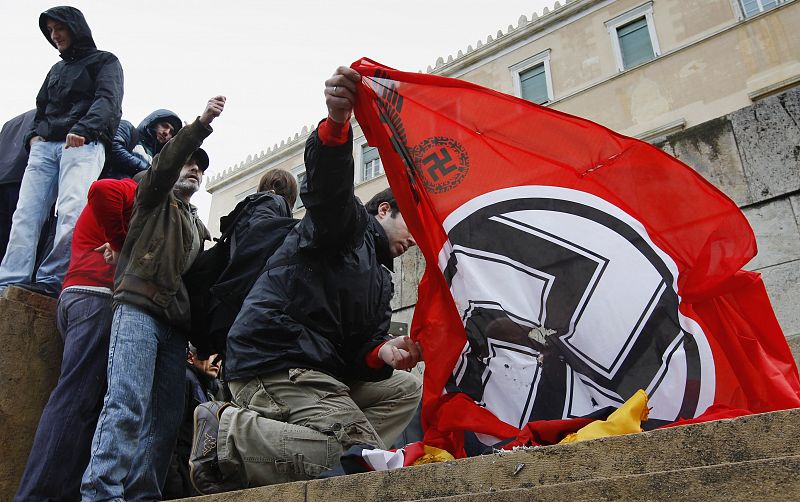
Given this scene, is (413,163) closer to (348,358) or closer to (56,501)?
(348,358)

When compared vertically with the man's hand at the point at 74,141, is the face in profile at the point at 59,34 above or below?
above

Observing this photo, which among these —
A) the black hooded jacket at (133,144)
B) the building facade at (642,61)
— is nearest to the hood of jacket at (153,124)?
the black hooded jacket at (133,144)

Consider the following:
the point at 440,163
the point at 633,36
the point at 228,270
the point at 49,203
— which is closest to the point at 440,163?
the point at 440,163

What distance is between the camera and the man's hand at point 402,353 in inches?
105

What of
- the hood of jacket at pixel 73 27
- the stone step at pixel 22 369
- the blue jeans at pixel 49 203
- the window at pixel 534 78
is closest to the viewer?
the stone step at pixel 22 369

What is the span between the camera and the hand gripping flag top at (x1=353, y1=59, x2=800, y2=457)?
239cm

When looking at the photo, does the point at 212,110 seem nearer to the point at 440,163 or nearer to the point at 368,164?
the point at 440,163

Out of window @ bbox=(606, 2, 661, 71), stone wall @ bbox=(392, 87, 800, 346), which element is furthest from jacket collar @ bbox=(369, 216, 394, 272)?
window @ bbox=(606, 2, 661, 71)

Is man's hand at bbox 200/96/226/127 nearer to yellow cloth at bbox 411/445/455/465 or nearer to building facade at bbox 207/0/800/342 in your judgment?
yellow cloth at bbox 411/445/455/465

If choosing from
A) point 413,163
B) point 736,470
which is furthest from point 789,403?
point 413,163

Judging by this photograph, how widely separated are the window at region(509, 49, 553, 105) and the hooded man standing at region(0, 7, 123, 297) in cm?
1717

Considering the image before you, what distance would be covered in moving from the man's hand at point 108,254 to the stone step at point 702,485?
101 inches

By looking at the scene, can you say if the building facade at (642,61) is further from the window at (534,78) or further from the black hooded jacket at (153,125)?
the black hooded jacket at (153,125)

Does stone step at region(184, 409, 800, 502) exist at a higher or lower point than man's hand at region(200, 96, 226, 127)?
lower
